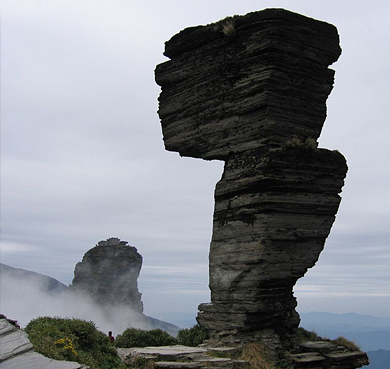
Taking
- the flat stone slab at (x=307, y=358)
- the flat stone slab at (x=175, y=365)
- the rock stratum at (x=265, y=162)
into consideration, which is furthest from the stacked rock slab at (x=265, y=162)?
the flat stone slab at (x=175, y=365)

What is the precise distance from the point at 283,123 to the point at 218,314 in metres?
10.2

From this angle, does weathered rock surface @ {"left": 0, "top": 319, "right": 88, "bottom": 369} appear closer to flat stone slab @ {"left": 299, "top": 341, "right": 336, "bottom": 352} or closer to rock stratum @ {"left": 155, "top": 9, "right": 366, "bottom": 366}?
rock stratum @ {"left": 155, "top": 9, "right": 366, "bottom": 366}

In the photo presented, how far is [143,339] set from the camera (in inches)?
960

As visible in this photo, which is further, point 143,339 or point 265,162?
point 143,339

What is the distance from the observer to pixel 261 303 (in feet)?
76.4

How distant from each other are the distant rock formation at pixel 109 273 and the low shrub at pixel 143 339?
395ft

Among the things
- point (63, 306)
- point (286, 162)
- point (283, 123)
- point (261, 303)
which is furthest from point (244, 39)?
point (63, 306)

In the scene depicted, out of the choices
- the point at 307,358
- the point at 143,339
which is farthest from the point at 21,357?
the point at 307,358

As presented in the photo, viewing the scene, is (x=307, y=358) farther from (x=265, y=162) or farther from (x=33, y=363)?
(x=33, y=363)

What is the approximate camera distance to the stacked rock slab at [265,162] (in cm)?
2342

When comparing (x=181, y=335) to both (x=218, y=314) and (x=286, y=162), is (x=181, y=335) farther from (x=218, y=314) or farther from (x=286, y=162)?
(x=286, y=162)

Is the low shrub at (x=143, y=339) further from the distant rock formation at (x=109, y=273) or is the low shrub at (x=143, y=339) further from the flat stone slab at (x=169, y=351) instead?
the distant rock formation at (x=109, y=273)

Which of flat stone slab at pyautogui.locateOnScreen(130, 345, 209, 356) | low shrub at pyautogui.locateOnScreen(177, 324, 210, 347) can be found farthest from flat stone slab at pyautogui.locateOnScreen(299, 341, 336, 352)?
flat stone slab at pyautogui.locateOnScreen(130, 345, 209, 356)

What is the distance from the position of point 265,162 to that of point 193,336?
31.6 ft
